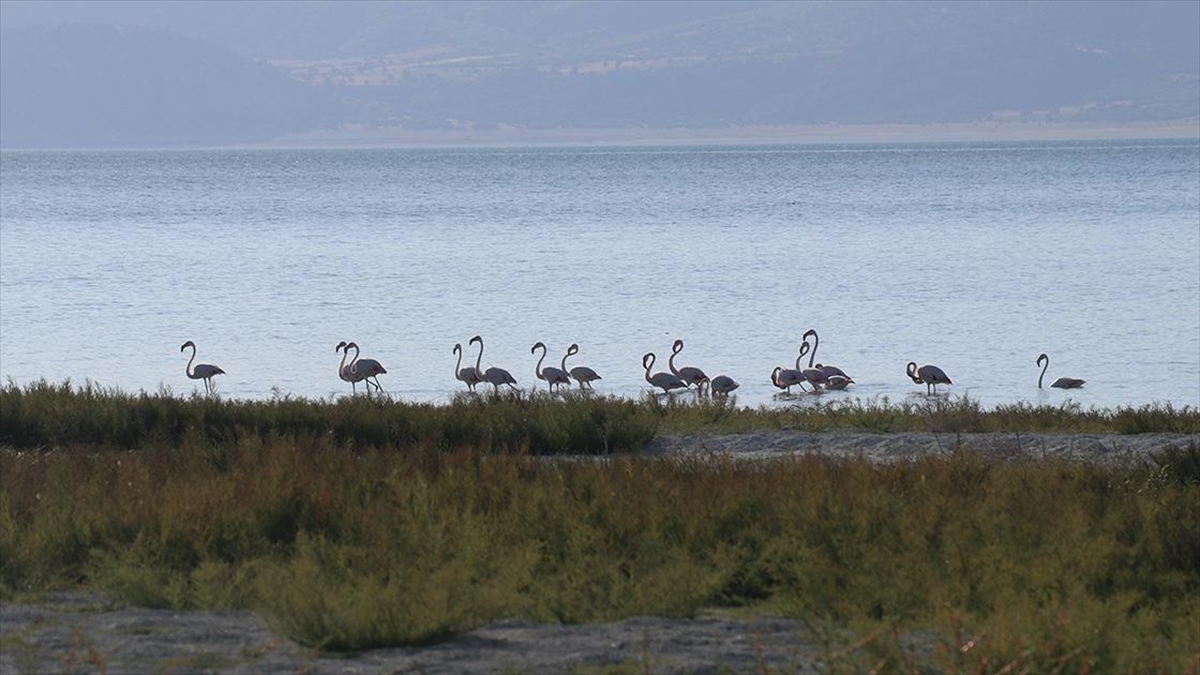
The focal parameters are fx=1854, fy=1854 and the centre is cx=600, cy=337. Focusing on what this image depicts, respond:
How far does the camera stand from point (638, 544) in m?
8.84

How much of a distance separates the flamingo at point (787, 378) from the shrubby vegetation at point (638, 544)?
11393mm

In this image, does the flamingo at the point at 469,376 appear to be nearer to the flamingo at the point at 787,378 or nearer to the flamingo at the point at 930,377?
the flamingo at the point at 787,378

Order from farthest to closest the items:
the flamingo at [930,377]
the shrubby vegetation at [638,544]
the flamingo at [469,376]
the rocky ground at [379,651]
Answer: the flamingo at [930,377] < the flamingo at [469,376] < the shrubby vegetation at [638,544] < the rocky ground at [379,651]

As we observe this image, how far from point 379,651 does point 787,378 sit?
16.7 metres

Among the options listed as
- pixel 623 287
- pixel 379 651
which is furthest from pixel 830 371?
pixel 379 651

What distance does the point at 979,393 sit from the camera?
2359 centimetres

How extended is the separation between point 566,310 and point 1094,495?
2422cm

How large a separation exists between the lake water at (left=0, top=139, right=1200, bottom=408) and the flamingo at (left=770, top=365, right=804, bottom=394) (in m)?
0.21

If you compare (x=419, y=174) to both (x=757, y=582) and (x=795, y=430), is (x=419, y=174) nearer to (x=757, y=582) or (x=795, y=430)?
(x=795, y=430)

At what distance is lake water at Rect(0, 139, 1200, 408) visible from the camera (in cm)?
2619

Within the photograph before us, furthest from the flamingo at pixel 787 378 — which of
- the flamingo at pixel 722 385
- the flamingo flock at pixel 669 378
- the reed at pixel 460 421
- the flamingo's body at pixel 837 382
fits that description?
the reed at pixel 460 421

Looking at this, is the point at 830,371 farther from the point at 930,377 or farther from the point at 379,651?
the point at 379,651

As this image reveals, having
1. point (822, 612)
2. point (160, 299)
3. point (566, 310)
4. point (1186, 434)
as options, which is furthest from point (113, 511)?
point (160, 299)

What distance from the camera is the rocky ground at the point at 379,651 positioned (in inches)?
261
